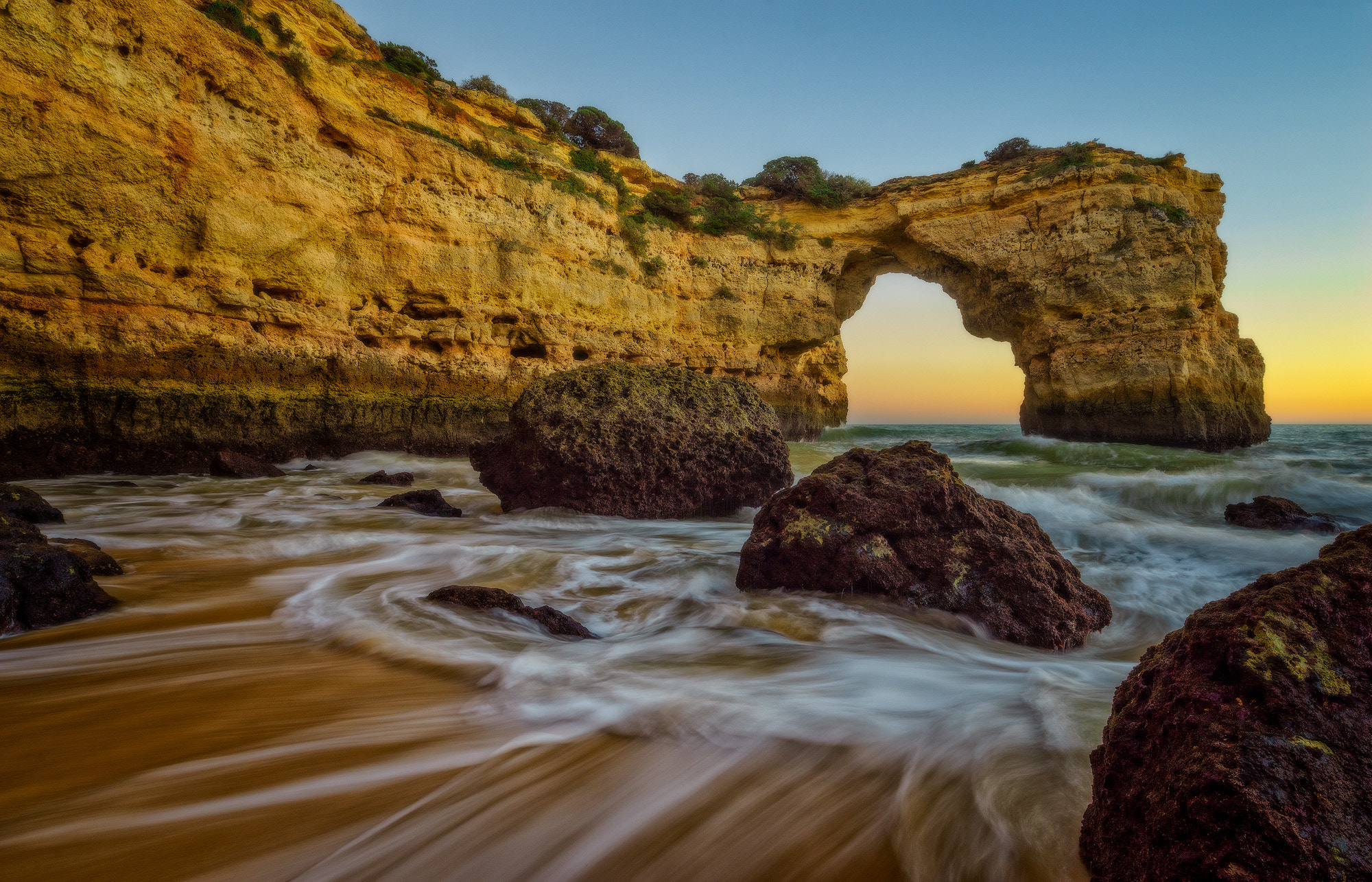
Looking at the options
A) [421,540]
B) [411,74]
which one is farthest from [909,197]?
[421,540]

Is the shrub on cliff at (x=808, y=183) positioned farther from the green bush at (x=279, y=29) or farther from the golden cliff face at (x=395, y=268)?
the green bush at (x=279, y=29)

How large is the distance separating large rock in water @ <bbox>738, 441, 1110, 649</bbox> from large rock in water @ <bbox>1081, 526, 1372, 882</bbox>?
4.97ft

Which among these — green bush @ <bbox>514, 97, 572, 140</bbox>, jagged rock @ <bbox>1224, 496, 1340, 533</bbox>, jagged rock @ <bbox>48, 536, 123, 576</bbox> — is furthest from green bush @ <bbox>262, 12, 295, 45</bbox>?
jagged rock @ <bbox>1224, 496, 1340, 533</bbox>

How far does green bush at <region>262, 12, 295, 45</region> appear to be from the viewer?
9.29m

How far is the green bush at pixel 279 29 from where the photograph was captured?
929cm

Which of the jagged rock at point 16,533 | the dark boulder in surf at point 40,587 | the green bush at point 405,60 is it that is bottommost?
the dark boulder in surf at point 40,587

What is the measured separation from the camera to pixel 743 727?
168 cm

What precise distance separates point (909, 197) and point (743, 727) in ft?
58.5

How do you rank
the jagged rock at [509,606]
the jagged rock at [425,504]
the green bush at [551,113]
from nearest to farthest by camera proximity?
1. the jagged rock at [509,606]
2. the jagged rock at [425,504]
3. the green bush at [551,113]

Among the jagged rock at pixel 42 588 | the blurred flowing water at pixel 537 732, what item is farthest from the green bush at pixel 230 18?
the jagged rock at pixel 42 588

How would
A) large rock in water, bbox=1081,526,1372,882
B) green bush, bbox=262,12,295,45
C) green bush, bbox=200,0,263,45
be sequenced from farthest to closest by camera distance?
green bush, bbox=262,12,295,45 < green bush, bbox=200,0,263,45 < large rock in water, bbox=1081,526,1372,882

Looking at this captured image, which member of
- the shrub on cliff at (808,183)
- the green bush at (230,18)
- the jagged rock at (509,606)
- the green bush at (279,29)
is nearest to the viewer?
the jagged rock at (509,606)

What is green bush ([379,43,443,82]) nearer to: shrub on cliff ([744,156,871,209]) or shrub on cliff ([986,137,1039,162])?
shrub on cliff ([744,156,871,209])

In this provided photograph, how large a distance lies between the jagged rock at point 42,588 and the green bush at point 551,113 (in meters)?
14.1
